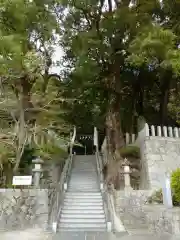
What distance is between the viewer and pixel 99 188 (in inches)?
321

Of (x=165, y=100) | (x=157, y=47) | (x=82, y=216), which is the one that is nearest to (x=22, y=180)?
(x=82, y=216)

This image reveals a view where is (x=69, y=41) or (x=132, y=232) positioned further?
(x=69, y=41)

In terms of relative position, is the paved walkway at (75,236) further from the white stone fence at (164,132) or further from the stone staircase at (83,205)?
the white stone fence at (164,132)

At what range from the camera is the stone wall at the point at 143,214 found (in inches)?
191

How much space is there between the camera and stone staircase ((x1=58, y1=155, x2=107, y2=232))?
5898 mm

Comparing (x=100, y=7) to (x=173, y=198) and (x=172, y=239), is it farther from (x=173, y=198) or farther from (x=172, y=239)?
(x=172, y=239)

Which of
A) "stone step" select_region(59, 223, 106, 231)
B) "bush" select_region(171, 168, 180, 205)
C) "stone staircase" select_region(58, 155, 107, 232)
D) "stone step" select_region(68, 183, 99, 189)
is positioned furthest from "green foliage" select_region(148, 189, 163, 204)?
"stone step" select_region(68, 183, 99, 189)

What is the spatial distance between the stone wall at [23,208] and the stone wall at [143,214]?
2120mm

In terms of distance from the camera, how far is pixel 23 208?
6102 millimetres

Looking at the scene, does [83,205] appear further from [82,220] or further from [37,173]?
[37,173]

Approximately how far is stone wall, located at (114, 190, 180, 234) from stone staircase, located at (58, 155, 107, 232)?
592mm

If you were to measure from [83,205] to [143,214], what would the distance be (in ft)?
5.95

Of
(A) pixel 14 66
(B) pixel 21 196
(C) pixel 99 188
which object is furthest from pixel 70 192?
(A) pixel 14 66

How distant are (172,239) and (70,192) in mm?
3954
